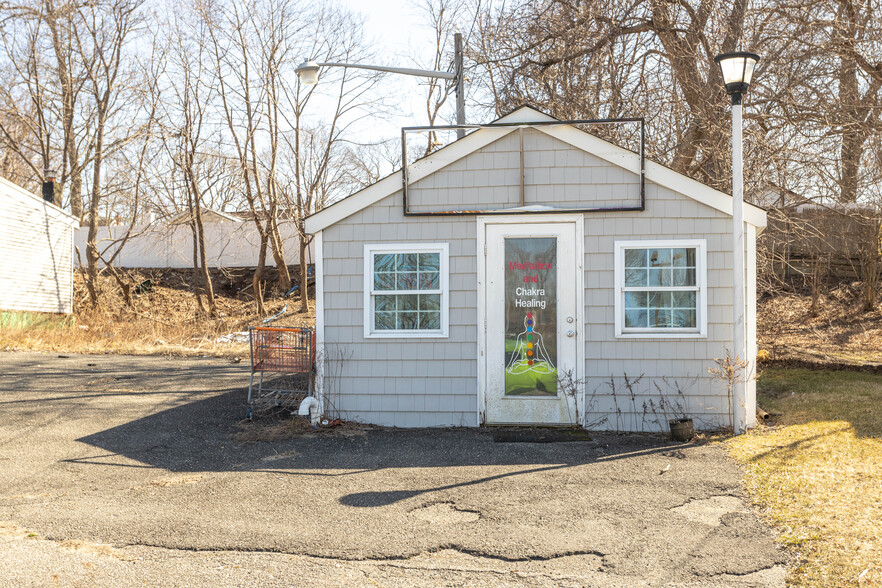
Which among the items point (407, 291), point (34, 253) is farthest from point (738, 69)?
point (34, 253)

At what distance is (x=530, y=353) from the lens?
7711 mm

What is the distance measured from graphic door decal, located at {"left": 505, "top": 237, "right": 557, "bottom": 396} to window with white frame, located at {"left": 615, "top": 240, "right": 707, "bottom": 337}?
71cm

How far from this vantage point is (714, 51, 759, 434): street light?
6.96 metres

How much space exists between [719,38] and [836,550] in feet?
35.3

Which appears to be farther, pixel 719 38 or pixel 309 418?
pixel 719 38

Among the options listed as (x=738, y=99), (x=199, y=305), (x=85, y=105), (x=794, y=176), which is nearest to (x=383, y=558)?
(x=738, y=99)

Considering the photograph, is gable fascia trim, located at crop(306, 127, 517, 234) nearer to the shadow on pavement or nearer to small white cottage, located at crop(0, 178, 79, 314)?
the shadow on pavement

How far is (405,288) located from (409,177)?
1.22 m

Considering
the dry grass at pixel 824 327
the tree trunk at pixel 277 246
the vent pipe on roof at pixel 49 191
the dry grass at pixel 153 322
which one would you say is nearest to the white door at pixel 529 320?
the dry grass at pixel 824 327

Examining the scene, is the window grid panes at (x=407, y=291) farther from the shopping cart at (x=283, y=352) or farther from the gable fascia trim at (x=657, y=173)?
the gable fascia trim at (x=657, y=173)

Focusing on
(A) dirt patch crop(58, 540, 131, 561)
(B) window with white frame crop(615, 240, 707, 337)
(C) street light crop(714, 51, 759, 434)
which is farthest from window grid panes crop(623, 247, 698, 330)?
(A) dirt patch crop(58, 540, 131, 561)

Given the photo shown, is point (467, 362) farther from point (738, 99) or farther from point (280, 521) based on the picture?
point (738, 99)

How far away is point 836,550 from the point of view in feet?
13.7

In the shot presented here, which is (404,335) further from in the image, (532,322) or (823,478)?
(823,478)
